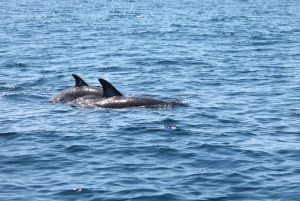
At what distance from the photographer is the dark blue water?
18.1 m

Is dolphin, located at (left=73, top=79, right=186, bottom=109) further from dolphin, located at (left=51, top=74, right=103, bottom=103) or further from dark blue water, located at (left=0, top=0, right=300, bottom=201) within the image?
dolphin, located at (left=51, top=74, right=103, bottom=103)

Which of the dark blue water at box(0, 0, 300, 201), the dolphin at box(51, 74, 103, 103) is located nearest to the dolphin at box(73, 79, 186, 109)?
the dark blue water at box(0, 0, 300, 201)

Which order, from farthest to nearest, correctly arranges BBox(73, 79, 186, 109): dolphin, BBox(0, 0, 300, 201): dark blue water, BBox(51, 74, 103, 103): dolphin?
BBox(51, 74, 103, 103): dolphin, BBox(73, 79, 186, 109): dolphin, BBox(0, 0, 300, 201): dark blue water

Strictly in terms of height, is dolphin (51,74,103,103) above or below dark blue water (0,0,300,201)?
above

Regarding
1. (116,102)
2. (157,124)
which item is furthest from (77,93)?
(157,124)

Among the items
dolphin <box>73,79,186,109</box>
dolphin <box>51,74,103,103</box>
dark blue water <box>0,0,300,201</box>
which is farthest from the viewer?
dolphin <box>51,74,103,103</box>

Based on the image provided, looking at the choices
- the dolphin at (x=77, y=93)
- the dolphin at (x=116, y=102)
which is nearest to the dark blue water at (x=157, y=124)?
the dolphin at (x=116, y=102)

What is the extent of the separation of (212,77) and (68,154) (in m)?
A: 16.5

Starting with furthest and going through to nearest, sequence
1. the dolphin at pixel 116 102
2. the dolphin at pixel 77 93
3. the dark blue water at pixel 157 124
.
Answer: the dolphin at pixel 77 93 < the dolphin at pixel 116 102 < the dark blue water at pixel 157 124

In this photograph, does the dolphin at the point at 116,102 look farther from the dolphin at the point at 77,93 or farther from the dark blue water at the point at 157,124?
the dolphin at the point at 77,93

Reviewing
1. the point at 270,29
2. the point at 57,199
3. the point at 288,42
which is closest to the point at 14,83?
the point at 57,199

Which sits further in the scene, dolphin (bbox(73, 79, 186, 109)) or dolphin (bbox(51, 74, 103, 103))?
dolphin (bbox(51, 74, 103, 103))

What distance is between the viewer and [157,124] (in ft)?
81.7

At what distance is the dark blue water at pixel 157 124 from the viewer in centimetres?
1812
